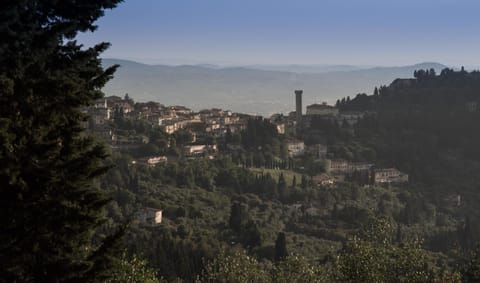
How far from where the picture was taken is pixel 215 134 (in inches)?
2926

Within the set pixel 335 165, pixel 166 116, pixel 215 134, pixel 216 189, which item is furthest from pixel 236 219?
pixel 166 116

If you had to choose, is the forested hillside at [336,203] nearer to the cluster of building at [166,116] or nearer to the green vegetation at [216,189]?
the green vegetation at [216,189]

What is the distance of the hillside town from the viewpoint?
62947 millimetres

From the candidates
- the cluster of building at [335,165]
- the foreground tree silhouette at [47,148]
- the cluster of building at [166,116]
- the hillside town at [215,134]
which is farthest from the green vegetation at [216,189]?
the cluster of building at [166,116]

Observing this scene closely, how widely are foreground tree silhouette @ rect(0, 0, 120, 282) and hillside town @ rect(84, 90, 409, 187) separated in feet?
154

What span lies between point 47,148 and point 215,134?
216 feet

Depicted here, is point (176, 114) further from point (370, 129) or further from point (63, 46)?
point (63, 46)

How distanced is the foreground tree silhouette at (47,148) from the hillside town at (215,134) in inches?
1851

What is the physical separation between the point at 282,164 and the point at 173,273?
38097 millimetres

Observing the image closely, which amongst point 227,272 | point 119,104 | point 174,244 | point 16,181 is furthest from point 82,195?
point 119,104

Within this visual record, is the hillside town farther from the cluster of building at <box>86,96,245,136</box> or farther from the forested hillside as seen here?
the forested hillside

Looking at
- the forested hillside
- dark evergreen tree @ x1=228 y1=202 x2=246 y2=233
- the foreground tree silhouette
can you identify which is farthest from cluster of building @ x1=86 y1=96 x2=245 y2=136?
the foreground tree silhouette

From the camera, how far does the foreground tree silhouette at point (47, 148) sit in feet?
27.0

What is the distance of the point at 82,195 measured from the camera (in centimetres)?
898
